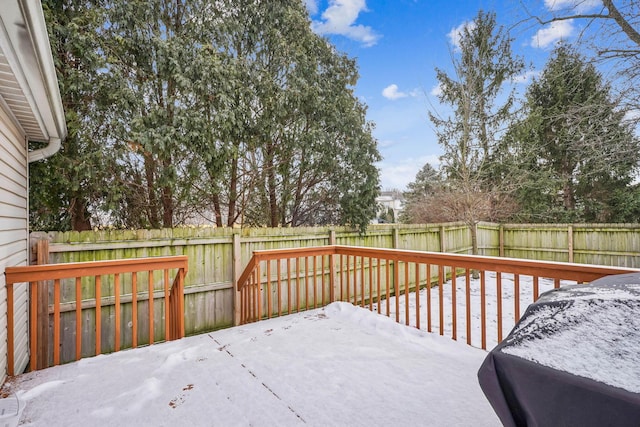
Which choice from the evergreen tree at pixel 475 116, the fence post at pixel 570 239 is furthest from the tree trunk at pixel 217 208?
the fence post at pixel 570 239

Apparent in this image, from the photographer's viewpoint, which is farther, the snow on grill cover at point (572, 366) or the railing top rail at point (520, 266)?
the railing top rail at point (520, 266)

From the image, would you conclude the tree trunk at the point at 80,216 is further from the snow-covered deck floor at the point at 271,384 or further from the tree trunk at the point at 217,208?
the snow-covered deck floor at the point at 271,384

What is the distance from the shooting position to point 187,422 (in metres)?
1.62

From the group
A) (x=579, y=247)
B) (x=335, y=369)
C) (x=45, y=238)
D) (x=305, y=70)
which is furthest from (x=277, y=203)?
(x=579, y=247)

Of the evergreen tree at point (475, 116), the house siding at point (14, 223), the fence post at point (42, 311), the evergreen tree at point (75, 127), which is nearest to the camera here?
the house siding at point (14, 223)

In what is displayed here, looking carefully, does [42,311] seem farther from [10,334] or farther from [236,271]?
[236,271]

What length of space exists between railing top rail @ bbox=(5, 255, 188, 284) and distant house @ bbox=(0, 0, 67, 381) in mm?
96

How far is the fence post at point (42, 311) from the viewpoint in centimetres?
310

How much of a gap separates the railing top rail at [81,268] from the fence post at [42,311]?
38.8 inches

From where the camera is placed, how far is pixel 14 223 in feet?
8.49

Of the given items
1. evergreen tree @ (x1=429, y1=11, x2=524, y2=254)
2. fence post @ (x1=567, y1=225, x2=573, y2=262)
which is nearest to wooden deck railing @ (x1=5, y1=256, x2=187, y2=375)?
evergreen tree @ (x1=429, y1=11, x2=524, y2=254)

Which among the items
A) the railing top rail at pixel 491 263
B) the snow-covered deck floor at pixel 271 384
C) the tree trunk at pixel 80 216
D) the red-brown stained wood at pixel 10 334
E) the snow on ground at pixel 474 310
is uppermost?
the tree trunk at pixel 80 216

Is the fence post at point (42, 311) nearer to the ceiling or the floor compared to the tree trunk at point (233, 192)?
nearer to the floor

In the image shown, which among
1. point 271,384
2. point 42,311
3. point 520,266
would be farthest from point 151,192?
point 520,266
